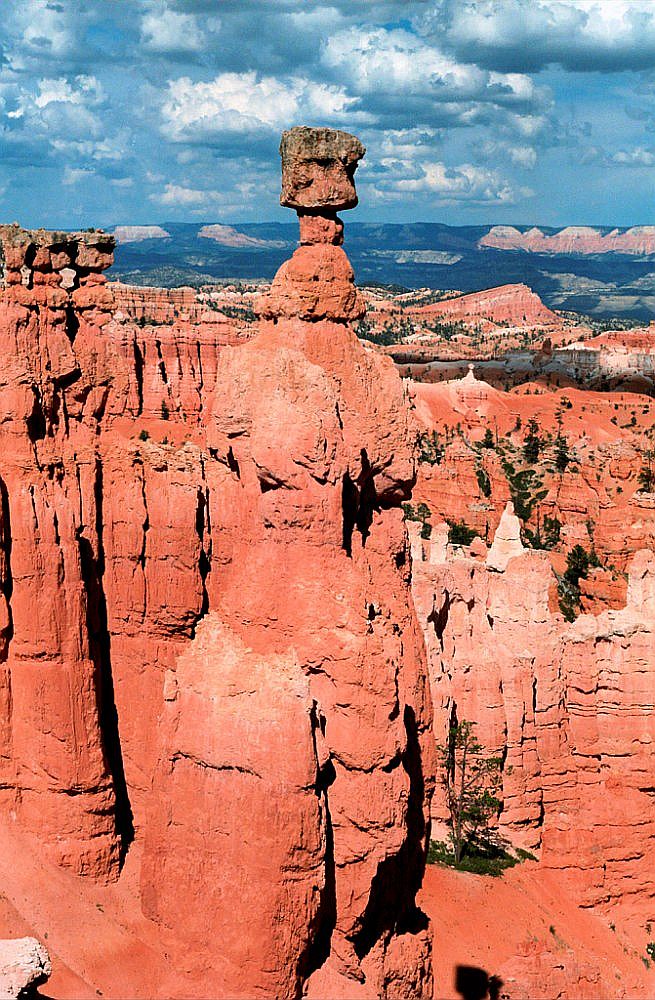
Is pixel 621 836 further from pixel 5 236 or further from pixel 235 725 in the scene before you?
pixel 5 236

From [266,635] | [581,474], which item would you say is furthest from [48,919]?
[581,474]

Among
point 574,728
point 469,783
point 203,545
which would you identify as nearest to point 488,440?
point 574,728

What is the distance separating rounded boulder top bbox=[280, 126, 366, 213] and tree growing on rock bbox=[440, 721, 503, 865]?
33.3 ft

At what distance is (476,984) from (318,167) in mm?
11233

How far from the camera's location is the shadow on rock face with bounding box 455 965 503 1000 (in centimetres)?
1381

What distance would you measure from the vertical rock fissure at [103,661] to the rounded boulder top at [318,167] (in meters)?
4.33

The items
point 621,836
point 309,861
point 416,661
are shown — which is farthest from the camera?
point 621,836

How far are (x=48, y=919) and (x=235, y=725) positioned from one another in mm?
3271

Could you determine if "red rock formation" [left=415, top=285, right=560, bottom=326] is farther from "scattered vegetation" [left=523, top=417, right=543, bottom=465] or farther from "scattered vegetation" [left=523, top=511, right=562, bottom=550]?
"scattered vegetation" [left=523, top=511, right=562, bottom=550]

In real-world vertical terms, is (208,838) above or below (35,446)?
below

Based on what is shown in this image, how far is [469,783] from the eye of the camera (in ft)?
62.6

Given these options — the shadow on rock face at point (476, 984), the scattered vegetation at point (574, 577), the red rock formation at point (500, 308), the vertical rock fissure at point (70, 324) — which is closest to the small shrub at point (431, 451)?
the scattered vegetation at point (574, 577)

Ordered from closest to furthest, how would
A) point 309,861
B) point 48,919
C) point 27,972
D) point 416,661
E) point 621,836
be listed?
point 27,972
point 309,861
point 48,919
point 416,661
point 621,836

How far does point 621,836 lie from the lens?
18953 millimetres
